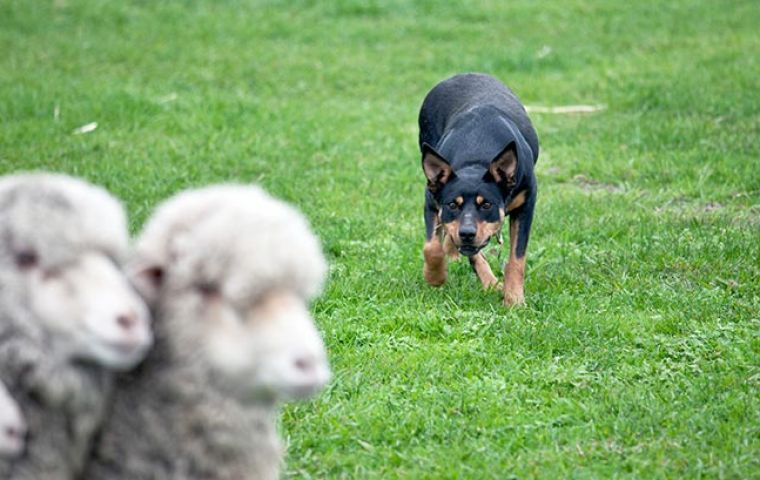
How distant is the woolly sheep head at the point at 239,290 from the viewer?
322 cm

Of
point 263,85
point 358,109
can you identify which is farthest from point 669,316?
point 263,85

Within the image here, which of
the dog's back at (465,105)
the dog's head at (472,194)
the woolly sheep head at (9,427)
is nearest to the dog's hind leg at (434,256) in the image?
the dog's head at (472,194)

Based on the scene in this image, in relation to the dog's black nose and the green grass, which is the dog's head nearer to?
the dog's black nose

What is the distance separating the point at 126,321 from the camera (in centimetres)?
315

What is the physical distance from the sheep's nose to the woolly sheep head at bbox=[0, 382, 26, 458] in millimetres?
353

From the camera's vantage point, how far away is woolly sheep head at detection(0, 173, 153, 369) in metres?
3.14

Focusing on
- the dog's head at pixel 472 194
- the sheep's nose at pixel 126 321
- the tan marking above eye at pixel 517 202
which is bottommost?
the tan marking above eye at pixel 517 202

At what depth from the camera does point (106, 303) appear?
124 inches

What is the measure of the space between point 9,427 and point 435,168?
13.5ft

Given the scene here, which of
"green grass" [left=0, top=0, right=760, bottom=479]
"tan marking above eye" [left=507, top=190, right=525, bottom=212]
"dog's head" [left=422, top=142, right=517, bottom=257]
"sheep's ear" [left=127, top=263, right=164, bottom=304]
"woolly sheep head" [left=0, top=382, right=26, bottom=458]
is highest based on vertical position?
"sheep's ear" [left=127, top=263, right=164, bottom=304]

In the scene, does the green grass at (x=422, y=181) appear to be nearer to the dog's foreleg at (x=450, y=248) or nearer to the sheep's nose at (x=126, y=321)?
the dog's foreleg at (x=450, y=248)

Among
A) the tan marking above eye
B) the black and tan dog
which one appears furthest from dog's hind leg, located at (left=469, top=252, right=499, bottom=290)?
the tan marking above eye

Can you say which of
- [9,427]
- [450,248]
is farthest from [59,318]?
[450,248]

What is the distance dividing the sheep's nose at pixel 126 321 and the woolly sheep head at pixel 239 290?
8.9 inches
